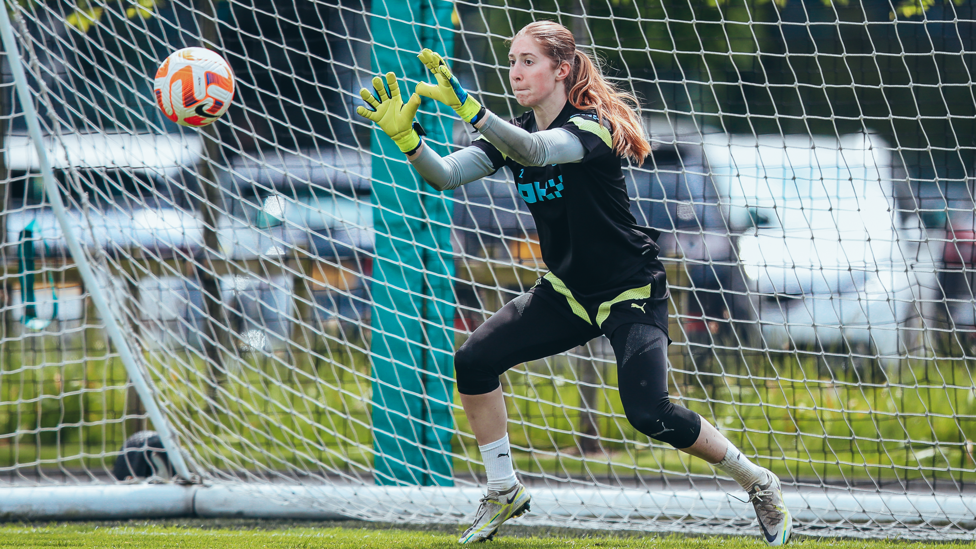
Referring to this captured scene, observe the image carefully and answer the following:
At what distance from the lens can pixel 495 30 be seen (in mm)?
4488

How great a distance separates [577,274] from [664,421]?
1.65 ft

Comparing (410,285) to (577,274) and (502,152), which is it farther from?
(502,152)

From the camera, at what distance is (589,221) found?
A: 251 centimetres

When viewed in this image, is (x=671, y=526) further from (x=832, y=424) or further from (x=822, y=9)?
(x=822, y=9)

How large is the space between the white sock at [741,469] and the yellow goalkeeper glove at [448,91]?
1.30 m

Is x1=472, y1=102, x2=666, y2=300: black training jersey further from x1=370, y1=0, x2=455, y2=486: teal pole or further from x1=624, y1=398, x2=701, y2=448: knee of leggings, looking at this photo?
x1=370, y1=0, x2=455, y2=486: teal pole

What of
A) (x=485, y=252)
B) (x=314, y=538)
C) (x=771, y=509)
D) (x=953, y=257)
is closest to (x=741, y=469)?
→ (x=771, y=509)

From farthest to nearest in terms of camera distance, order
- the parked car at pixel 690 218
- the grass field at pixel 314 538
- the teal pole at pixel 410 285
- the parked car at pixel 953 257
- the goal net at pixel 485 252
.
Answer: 1. the parked car at pixel 690 218
2. the parked car at pixel 953 257
3. the teal pole at pixel 410 285
4. the goal net at pixel 485 252
5. the grass field at pixel 314 538

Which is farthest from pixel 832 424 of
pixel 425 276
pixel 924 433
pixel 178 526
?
pixel 178 526

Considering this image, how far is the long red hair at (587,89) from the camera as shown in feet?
8.06

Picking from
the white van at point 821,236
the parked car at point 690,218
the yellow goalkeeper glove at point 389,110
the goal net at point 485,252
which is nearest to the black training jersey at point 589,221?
the yellow goalkeeper glove at point 389,110

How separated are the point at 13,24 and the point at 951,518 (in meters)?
4.31

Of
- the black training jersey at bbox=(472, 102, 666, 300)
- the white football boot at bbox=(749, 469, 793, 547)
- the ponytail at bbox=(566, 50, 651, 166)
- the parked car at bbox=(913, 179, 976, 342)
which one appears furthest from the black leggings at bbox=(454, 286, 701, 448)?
the parked car at bbox=(913, 179, 976, 342)

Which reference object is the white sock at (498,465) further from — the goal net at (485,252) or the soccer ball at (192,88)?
the soccer ball at (192,88)
